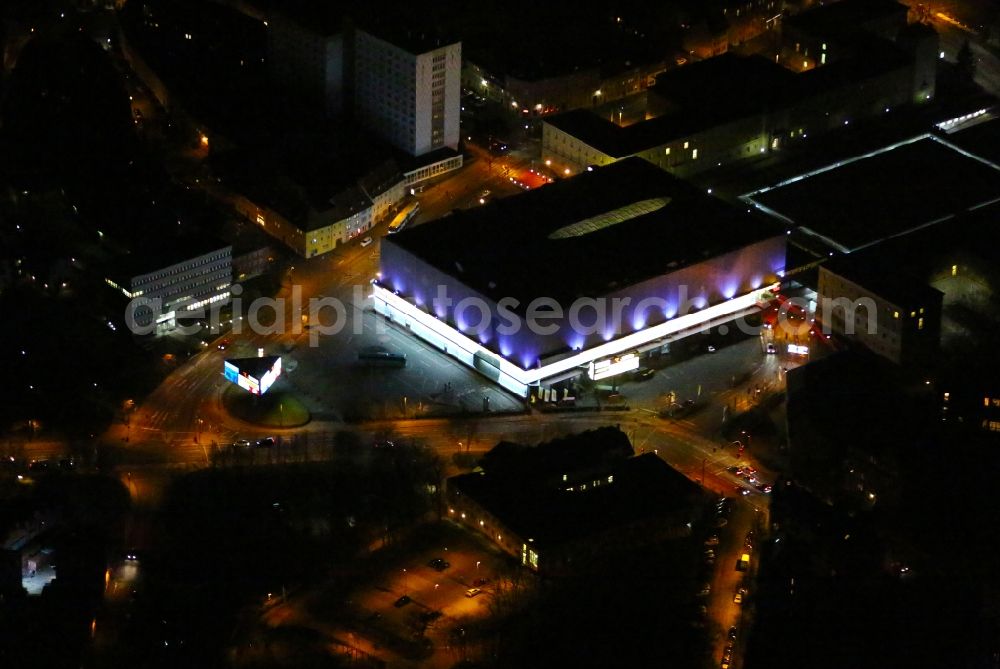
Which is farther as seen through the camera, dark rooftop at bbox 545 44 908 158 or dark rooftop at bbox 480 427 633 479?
dark rooftop at bbox 545 44 908 158

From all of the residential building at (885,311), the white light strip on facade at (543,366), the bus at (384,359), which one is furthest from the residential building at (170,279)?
the residential building at (885,311)

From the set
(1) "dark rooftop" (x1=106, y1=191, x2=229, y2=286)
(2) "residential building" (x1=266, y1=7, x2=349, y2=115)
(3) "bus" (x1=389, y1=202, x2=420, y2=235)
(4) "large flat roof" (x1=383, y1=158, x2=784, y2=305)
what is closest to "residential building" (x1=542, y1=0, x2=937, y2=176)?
(4) "large flat roof" (x1=383, y1=158, x2=784, y2=305)

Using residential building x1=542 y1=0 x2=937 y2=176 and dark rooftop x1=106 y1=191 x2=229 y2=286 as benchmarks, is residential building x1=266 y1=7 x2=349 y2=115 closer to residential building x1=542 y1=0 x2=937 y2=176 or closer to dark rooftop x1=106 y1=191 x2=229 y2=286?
residential building x1=542 y1=0 x2=937 y2=176

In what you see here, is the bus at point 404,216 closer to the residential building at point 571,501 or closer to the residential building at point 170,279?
the residential building at point 170,279

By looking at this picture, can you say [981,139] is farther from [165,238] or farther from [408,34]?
[165,238]

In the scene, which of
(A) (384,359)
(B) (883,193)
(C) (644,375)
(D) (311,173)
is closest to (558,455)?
(C) (644,375)

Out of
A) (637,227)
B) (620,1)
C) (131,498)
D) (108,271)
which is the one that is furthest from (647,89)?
(131,498)
